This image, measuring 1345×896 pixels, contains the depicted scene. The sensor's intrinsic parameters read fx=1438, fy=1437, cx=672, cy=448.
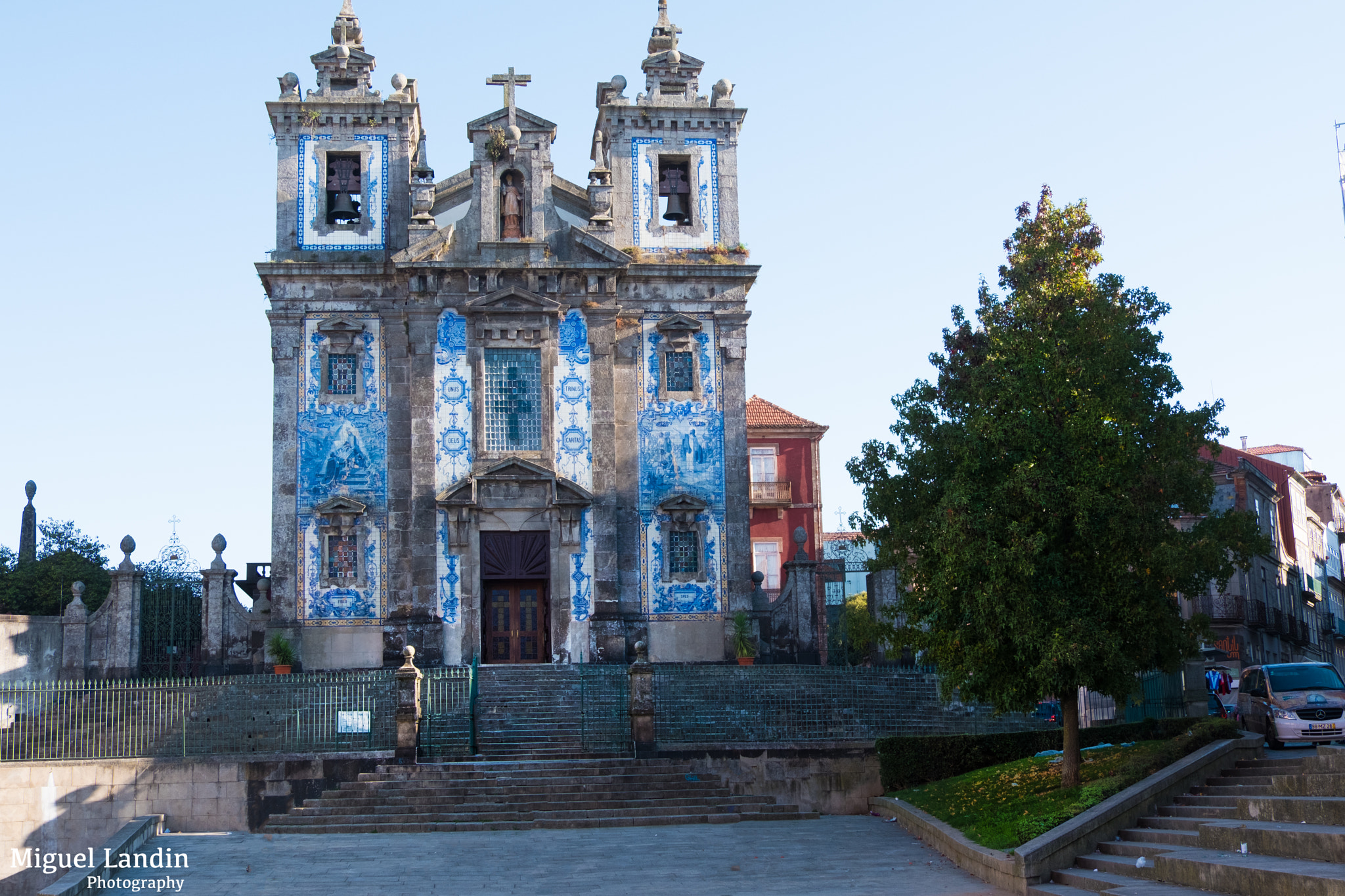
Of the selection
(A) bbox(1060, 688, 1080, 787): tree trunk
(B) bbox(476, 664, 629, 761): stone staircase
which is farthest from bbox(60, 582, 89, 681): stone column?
(A) bbox(1060, 688, 1080, 787): tree trunk

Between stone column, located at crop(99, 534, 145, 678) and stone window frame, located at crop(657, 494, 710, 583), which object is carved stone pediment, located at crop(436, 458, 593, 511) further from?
stone column, located at crop(99, 534, 145, 678)

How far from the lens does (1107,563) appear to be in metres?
18.1

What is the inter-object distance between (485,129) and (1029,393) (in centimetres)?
1949

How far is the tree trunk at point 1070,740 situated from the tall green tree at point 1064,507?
0.03m

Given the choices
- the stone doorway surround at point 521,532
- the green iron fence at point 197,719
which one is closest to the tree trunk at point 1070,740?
the green iron fence at point 197,719

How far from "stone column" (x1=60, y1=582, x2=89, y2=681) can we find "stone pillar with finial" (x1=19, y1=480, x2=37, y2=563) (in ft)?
43.0

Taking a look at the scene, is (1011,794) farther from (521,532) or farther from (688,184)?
(688,184)

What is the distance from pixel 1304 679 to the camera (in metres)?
22.5

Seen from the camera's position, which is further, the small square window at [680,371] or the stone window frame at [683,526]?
the small square window at [680,371]

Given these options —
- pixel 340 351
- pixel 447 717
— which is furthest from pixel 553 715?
pixel 340 351

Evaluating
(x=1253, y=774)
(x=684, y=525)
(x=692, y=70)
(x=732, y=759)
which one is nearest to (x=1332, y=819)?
(x=1253, y=774)

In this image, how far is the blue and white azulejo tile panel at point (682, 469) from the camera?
3262 centimetres

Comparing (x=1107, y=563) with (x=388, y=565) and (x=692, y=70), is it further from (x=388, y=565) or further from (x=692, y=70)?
(x=692, y=70)

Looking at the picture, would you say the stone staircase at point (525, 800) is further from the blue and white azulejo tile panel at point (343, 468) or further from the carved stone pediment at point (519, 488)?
the carved stone pediment at point (519, 488)
